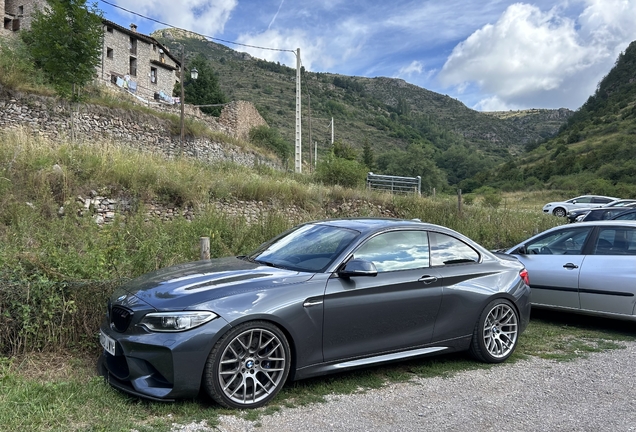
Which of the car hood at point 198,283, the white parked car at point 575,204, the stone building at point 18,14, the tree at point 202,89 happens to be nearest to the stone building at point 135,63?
the tree at point 202,89

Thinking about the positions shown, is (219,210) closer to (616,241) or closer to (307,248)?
(307,248)

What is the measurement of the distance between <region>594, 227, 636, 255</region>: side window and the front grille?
6.46 m

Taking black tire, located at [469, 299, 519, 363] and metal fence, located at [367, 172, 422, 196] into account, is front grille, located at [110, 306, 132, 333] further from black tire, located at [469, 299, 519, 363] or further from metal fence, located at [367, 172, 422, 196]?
metal fence, located at [367, 172, 422, 196]

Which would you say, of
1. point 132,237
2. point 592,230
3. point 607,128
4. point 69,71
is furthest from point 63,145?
point 607,128

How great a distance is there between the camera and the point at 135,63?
157ft

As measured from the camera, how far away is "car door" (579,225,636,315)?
6641 millimetres

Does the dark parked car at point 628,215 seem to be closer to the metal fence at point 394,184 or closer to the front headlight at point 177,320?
the metal fence at point 394,184

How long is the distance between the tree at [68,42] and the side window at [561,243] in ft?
56.9

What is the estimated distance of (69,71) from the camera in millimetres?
18438

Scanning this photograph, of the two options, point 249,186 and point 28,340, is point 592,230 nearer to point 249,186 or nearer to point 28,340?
point 28,340

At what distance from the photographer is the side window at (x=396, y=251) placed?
16.1 ft

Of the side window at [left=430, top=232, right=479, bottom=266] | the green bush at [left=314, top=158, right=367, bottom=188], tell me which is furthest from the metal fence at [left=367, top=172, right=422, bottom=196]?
the side window at [left=430, top=232, right=479, bottom=266]

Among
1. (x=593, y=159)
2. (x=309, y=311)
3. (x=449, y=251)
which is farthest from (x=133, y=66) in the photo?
(x=593, y=159)

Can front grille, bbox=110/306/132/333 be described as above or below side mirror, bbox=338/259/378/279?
below
